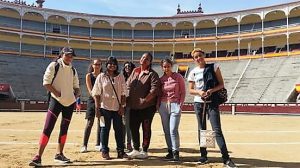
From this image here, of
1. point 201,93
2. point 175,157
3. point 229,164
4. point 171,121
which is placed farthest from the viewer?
point 171,121

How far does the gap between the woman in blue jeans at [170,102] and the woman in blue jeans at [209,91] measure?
279 millimetres

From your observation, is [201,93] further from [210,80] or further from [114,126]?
[114,126]

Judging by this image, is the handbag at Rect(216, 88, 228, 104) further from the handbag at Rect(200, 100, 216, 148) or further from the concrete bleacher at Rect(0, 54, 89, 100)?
the concrete bleacher at Rect(0, 54, 89, 100)

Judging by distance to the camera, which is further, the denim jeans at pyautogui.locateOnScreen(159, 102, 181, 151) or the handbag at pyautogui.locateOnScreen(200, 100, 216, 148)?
the denim jeans at pyautogui.locateOnScreen(159, 102, 181, 151)

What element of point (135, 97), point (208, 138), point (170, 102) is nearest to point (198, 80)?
point (170, 102)

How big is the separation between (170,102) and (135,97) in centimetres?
59

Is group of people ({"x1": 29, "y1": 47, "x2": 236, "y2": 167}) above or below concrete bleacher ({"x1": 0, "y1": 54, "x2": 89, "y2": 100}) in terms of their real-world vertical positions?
below

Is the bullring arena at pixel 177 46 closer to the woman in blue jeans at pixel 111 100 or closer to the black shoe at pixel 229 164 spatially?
the woman in blue jeans at pixel 111 100

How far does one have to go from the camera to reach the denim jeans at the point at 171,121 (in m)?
5.91

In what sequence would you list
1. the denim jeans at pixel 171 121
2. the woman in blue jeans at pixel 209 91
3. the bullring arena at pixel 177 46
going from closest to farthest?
1. the woman in blue jeans at pixel 209 91
2. the denim jeans at pixel 171 121
3. the bullring arena at pixel 177 46

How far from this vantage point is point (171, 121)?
6.00 m

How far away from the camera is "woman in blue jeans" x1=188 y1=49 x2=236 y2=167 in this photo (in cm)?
543

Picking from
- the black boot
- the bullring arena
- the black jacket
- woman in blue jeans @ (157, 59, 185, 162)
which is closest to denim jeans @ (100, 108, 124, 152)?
woman in blue jeans @ (157, 59, 185, 162)

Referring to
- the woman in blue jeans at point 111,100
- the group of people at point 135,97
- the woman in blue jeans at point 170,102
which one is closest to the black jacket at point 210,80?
the group of people at point 135,97
